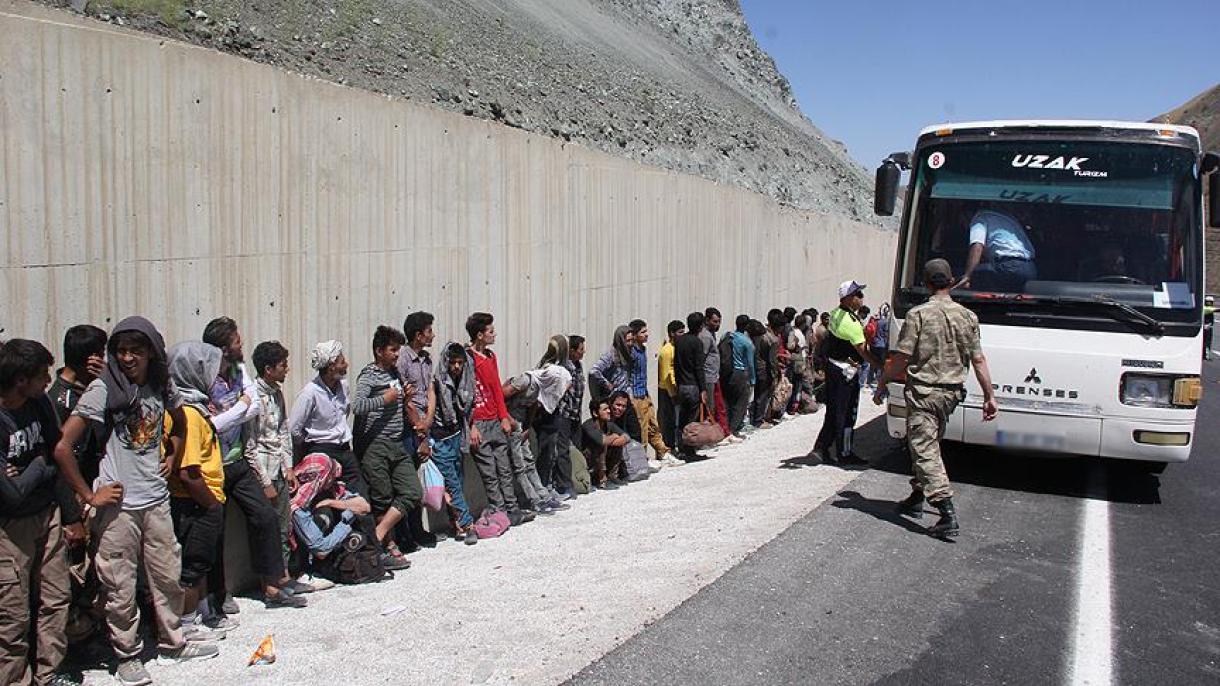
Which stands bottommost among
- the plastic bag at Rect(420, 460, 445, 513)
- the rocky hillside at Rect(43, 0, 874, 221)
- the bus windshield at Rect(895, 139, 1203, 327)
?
the plastic bag at Rect(420, 460, 445, 513)

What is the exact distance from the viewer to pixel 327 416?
6555 mm

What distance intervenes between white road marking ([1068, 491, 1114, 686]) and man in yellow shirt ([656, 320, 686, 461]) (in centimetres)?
468

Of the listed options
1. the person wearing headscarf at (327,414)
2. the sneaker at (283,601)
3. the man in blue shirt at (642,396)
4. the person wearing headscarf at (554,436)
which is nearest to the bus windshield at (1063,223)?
the man in blue shirt at (642,396)

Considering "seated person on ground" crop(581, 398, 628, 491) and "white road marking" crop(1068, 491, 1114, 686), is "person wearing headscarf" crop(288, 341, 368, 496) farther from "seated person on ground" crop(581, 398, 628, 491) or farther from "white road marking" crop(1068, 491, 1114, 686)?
"white road marking" crop(1068, 491, 1114, 686)

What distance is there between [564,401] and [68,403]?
475 centimetres

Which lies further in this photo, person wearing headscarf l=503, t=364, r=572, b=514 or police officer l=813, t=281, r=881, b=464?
police officer l=813, t=281, r=881, b=464

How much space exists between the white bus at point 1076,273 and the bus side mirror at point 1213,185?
0.01 meters

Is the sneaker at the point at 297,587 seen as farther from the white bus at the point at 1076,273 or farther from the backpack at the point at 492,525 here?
the white bus at the point at 1076,273

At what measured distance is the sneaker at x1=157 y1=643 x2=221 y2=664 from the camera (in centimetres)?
520

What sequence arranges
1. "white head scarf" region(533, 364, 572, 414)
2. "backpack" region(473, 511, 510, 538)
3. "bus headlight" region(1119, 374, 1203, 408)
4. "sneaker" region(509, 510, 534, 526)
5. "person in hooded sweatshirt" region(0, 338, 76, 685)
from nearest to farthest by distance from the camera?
1. "person in hooded sweatshirt" region(0, 338, 76, 685)
2. "backpack" region(473, 511, 510, 538)
3. "sneaker" region(509, 510, 534, 526)
4. "bus headlight" region(1119, 374, 1203, 408)
5. "white head scarf" region(533, 364, 572, 414)

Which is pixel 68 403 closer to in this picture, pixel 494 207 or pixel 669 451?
pixel 494 207

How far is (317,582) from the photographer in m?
6.39

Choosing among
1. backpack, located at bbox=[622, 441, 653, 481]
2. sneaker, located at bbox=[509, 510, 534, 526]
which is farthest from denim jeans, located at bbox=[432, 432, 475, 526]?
backpack, located at bbox=[622, 441, 653, 481]

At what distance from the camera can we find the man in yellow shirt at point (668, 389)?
11875mm
